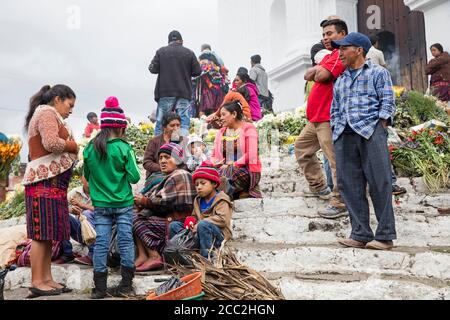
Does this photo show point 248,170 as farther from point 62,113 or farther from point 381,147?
point 62,113

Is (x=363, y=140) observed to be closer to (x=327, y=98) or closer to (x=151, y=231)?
(x=327, y=98)

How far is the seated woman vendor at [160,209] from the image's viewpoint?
4.01 meters

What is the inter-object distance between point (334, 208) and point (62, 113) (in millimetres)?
2686

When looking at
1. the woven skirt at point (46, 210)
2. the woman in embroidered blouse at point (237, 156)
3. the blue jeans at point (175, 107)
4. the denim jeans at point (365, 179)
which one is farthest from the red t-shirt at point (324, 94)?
the blue jeans at point (175, 107)

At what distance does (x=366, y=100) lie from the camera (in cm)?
387

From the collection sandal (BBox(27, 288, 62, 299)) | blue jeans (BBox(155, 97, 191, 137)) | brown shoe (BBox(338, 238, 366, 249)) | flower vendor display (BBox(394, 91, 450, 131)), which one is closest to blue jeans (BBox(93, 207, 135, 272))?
sandal (BBox(27, 288, 62, 299))

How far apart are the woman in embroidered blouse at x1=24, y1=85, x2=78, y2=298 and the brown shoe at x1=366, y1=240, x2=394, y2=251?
97.7 inches

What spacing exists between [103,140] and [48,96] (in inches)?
26.0

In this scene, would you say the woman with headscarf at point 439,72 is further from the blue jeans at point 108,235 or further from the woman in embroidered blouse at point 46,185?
the woman in embroidered blouse at point 46,185

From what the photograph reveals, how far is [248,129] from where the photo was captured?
5.34m

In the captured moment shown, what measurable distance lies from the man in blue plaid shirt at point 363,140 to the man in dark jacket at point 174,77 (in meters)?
3.46

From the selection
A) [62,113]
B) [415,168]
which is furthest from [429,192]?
[62,113]

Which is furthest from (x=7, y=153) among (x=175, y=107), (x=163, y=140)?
(x=175, y=107)

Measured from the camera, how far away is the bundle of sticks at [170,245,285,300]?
2844 millimetres
